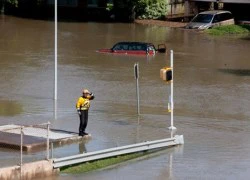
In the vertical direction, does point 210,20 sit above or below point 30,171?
above

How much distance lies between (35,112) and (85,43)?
80.0 ft


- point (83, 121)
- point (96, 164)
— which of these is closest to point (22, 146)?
point (96, 164)

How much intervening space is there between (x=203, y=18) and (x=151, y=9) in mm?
4958

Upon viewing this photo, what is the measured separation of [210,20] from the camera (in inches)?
2443

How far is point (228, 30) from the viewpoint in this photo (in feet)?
198

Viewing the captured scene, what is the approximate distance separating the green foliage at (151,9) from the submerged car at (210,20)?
148 inches

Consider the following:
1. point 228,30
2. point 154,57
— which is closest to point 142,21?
point 228,30

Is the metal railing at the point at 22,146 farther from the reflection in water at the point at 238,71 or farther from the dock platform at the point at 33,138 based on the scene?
the reflection in water at the point at 238,71

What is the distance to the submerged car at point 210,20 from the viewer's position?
6144cm

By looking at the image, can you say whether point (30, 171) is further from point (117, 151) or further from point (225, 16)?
point (225, 16)

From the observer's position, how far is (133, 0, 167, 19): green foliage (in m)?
64.8

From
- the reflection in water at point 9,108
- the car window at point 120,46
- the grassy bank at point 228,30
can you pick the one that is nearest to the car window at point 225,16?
the grassy bank at point 228,30

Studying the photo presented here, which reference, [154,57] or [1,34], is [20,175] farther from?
[1,34]

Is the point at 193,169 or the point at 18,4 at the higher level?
the point at 18,4
